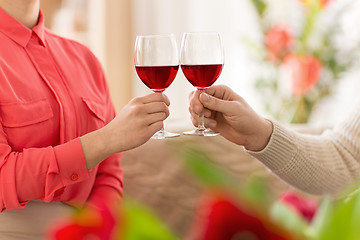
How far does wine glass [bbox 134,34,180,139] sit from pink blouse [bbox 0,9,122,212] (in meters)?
0.23

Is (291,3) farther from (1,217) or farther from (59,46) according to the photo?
(1,217)

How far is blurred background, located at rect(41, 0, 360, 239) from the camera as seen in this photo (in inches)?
76.2

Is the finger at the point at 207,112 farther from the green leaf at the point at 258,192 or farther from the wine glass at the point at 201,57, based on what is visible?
the green leaf at the point at 258,192

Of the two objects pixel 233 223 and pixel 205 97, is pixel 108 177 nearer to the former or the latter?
pixel 205 97

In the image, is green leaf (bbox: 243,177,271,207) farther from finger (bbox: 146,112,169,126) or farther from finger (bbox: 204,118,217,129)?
finger (bbox: 204,118,217,129)

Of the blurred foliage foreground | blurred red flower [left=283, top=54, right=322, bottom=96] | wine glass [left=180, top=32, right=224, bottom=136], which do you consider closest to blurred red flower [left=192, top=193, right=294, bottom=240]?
the blurred foliage foreground

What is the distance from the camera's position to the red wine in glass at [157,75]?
1.25 meters

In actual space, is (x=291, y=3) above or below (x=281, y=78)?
above

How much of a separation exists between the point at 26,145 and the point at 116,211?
978 mm

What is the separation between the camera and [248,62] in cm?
360

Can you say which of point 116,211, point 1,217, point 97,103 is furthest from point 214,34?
point 116,211

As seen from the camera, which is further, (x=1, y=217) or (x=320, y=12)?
(x=320, y=12)

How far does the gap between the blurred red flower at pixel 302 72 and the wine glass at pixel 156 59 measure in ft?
6.10

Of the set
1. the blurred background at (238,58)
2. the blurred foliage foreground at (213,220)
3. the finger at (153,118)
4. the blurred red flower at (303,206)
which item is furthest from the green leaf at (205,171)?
the blurred background at (238,58)
